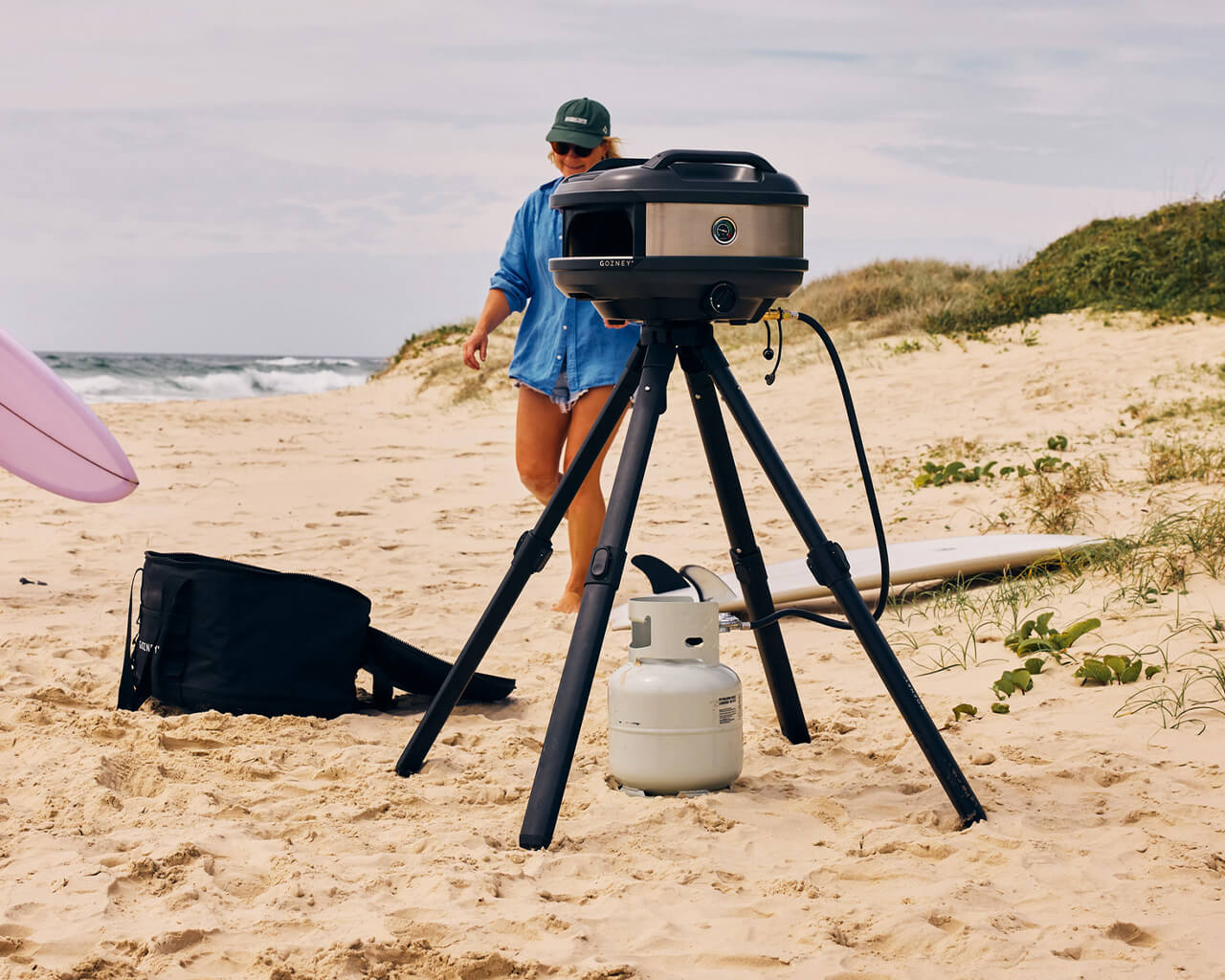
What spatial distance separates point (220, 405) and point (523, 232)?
1210 cm

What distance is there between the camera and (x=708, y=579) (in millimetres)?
2994

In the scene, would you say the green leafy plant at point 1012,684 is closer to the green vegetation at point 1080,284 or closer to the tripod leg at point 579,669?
the tripod leg at point 579,669

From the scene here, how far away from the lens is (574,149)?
454 cm

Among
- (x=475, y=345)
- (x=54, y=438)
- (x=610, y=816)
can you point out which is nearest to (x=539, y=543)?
(x=610, y=816)

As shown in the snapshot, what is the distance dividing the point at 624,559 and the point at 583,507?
229 cm

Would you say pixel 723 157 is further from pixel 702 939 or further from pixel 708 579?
pixel 702 939

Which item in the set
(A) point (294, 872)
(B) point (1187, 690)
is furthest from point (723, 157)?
(B) point (1187, 690)

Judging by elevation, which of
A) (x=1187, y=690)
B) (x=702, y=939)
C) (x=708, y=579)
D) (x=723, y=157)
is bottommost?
(x=702, y=939)

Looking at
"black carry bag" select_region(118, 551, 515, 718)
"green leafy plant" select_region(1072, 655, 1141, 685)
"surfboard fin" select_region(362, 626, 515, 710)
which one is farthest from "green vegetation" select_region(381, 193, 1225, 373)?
"black carry bag" select_region(118, 551, 515, 718)

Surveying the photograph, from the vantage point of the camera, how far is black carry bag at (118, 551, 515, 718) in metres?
3.54

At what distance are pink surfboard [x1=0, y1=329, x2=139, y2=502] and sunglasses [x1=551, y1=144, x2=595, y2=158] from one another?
6.53 feet

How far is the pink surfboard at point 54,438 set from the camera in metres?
4.29

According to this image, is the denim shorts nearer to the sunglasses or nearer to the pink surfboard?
the sunglasses

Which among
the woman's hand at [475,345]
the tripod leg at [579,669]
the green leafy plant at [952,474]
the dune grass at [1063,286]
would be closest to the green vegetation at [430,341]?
the dune grass at [1063,286]
